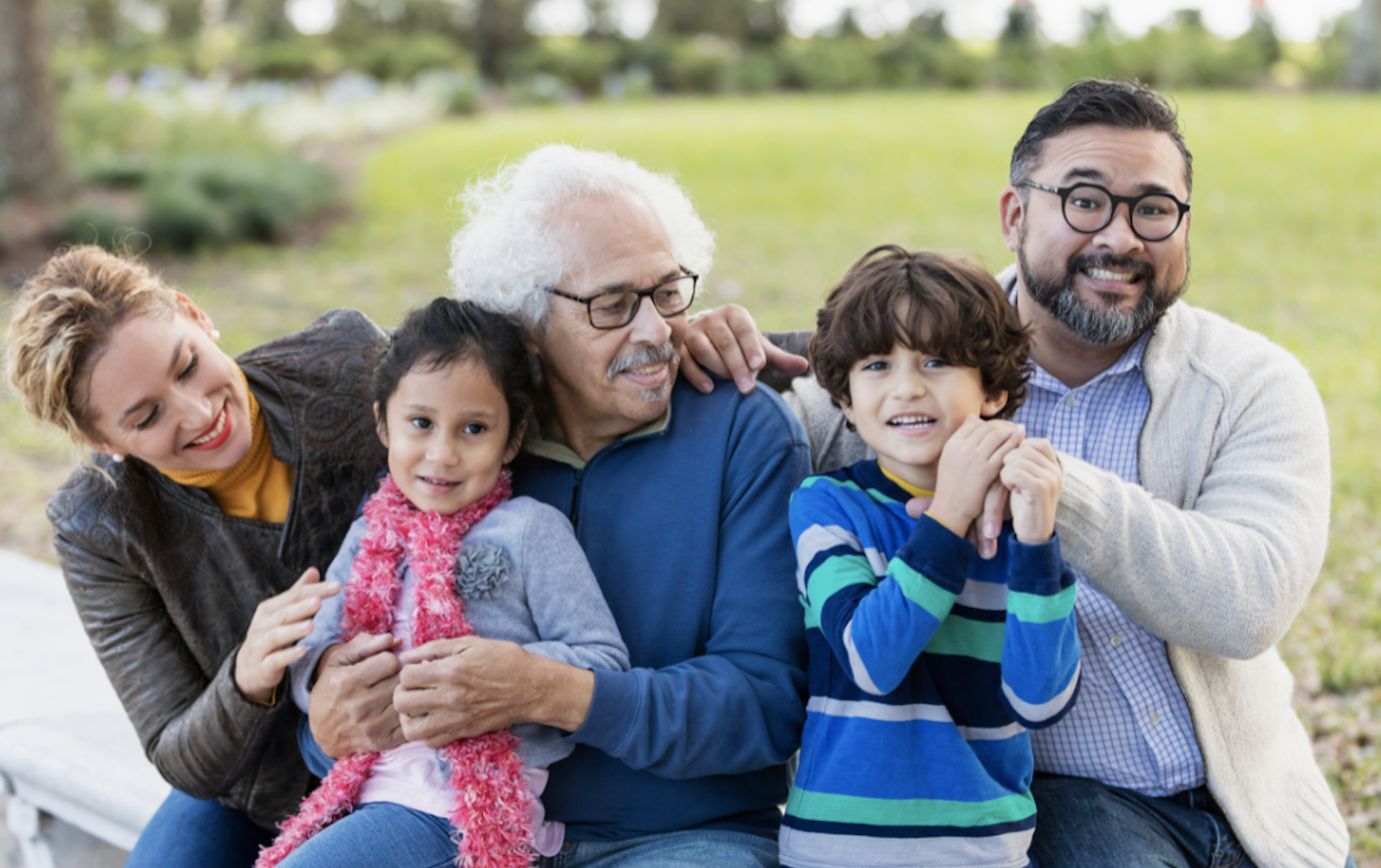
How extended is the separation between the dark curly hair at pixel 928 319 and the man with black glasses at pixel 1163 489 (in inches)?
A: 8.1

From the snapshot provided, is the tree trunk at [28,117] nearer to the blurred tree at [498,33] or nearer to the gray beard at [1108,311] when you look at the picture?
the gray beard at [1108,311]

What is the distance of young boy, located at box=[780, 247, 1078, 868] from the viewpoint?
1.93m

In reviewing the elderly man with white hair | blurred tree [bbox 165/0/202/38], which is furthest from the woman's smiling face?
blurred tree [bbox 165/0/202/38]

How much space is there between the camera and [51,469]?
684 cm

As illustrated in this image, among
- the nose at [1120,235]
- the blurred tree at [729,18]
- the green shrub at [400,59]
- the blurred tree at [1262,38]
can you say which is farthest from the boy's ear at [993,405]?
the blurred tree at [729,18]

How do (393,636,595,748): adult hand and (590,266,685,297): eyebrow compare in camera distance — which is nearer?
(393,636,595,748): adult hand

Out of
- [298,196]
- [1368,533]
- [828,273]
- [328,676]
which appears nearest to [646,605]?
[328,676]

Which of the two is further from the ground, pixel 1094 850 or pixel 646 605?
pixel 646 605

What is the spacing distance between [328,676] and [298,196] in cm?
1114

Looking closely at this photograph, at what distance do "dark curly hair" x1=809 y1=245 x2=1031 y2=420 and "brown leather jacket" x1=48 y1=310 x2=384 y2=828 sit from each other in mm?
1190

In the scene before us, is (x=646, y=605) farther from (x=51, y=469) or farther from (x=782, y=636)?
(x=51, y=469)

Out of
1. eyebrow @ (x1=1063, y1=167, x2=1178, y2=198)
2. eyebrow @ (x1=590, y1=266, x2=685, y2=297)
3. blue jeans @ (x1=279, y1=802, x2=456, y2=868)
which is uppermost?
eyebrow @ (x1=1063, y1=167, x2=1178, y2=198)

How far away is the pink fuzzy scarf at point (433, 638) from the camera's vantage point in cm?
215

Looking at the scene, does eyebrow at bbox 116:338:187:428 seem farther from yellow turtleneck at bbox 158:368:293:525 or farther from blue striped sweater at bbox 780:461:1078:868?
blue striped sweater at bbox 780:461:1078:868
